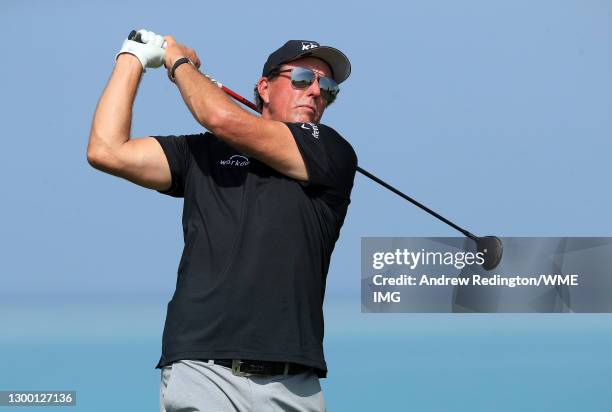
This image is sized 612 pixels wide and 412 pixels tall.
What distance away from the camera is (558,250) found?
30.2 ft

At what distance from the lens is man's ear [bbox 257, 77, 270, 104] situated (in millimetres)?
3221

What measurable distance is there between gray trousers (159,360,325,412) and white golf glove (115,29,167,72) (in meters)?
0.82

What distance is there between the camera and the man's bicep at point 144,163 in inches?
109

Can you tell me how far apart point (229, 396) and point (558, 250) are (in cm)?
706

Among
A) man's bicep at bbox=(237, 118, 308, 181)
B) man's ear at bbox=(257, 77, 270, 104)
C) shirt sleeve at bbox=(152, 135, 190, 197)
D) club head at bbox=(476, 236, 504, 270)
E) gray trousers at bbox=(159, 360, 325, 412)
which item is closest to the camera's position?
gray trousers at bbox=(159, 360, 325, 412)

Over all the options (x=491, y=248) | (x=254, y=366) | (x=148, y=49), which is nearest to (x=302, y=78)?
(x=148, y=49)

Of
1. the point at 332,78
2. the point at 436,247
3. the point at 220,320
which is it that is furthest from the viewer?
the point at 436,247

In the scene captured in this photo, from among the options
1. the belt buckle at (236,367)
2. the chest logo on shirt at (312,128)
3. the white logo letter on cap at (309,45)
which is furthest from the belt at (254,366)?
the white logo letter on cap at (309,45)

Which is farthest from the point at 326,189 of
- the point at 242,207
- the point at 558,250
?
the point at 558,250

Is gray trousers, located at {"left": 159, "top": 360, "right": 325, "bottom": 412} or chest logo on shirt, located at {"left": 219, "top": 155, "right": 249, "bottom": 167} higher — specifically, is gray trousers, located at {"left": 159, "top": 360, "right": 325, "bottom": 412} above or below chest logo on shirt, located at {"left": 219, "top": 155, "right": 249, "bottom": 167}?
below

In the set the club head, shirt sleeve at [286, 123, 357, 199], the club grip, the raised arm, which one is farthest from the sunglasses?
the club head

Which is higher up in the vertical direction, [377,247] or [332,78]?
[377,247]

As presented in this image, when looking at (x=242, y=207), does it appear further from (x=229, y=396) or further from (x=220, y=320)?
(x=229, y=396)

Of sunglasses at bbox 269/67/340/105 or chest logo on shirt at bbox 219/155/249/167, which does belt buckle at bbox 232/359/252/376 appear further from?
sunglasses at bbox 269/67/340/105
